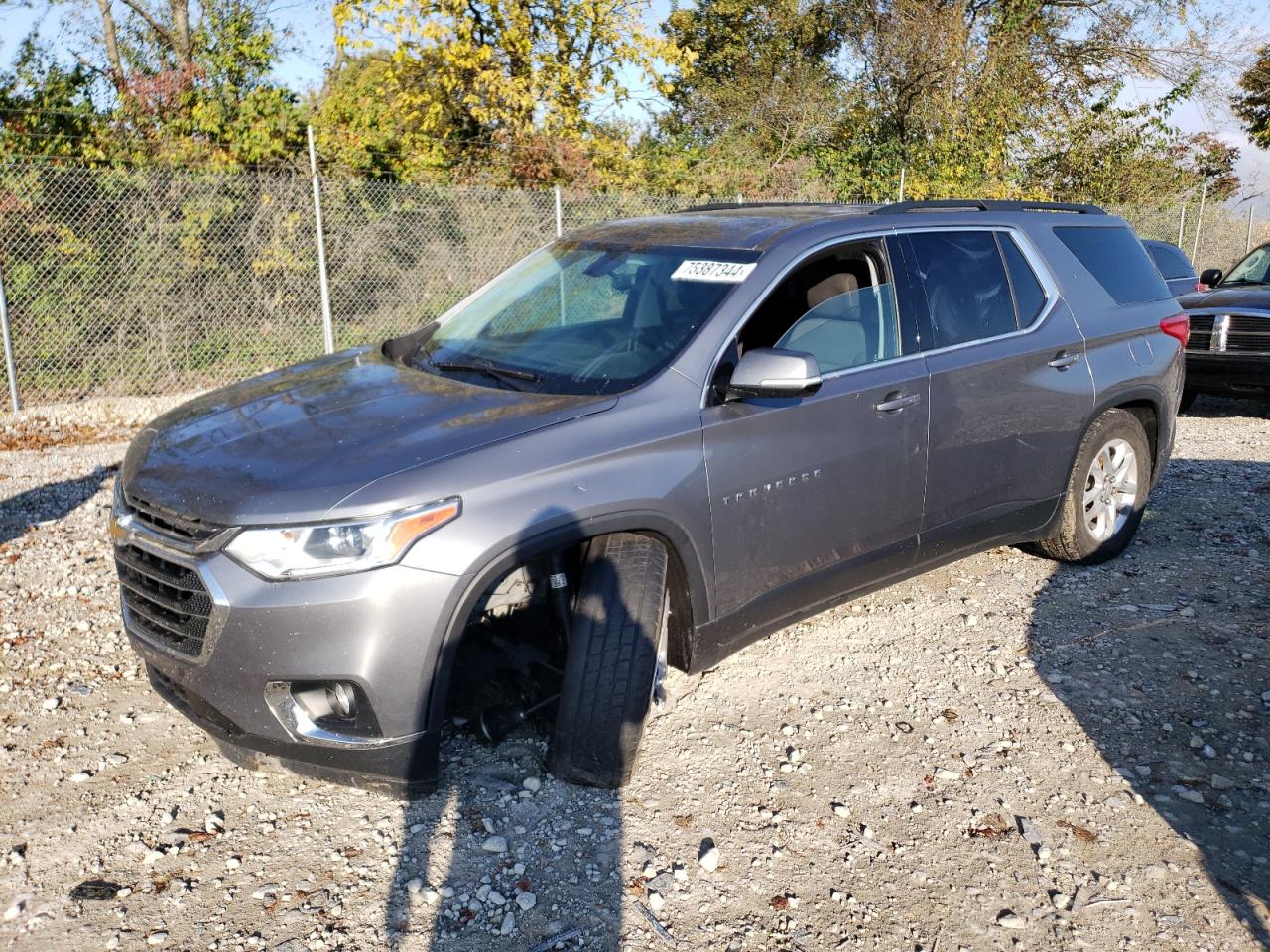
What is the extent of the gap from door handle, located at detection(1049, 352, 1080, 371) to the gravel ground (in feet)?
3.81

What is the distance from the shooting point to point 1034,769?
3.70m

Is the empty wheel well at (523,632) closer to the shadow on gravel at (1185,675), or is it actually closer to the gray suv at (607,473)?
the gray suv at (607,473)

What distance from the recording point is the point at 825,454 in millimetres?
3957

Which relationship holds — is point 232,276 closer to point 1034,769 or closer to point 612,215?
point 612,215

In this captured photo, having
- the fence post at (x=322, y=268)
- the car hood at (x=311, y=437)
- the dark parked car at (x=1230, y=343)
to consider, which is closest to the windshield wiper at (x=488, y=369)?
the car hood at (x=311, y=437)

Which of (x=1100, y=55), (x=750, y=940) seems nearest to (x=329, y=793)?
(x=750, y=940)

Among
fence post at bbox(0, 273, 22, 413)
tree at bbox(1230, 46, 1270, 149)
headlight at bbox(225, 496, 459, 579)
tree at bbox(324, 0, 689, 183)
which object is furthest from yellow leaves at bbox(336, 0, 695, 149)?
tree at bbox(1230, 46, 1270, 149)

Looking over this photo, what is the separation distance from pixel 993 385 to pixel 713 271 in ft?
4.62

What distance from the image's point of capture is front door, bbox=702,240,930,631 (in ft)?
12.3

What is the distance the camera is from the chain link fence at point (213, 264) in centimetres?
952

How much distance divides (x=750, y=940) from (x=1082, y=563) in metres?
3.54

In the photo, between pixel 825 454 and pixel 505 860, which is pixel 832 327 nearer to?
pixel 825 454

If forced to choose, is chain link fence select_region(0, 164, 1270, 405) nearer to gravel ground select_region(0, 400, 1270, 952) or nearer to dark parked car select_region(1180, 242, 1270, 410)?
gravel ground select_region(0, 400, 1270, 952)

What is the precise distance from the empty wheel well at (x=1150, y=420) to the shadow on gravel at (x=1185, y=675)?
0.55 meters
